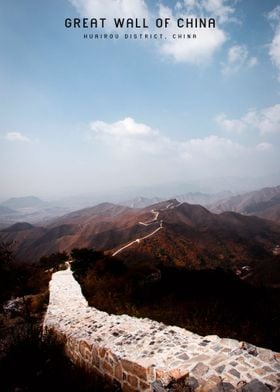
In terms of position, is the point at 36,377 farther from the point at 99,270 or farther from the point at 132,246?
the point at 132,246

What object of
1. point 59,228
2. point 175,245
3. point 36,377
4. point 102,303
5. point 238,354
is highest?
point 238,354

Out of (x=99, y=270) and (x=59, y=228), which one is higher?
(x=99, y=270)

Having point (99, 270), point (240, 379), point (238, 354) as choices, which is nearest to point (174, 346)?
point (238, 354)

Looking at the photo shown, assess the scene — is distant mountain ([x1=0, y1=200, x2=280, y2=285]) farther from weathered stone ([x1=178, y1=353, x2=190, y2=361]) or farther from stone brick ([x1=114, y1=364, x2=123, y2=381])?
weathered stone ([x1=178, y1=353, x2=190, y2=361])

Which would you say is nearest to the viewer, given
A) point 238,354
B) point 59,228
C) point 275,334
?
point 238,354

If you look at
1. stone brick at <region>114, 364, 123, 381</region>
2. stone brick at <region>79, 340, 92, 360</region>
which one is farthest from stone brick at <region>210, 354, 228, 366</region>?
stone brick at <region>79, 340, 92, 360</region>

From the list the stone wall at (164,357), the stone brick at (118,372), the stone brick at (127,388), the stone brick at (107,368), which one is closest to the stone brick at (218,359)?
the stone wall at (164,357)

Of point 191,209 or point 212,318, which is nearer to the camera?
point 212,318

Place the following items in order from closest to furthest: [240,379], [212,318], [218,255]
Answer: [240,379], [212,318], [218,255]
